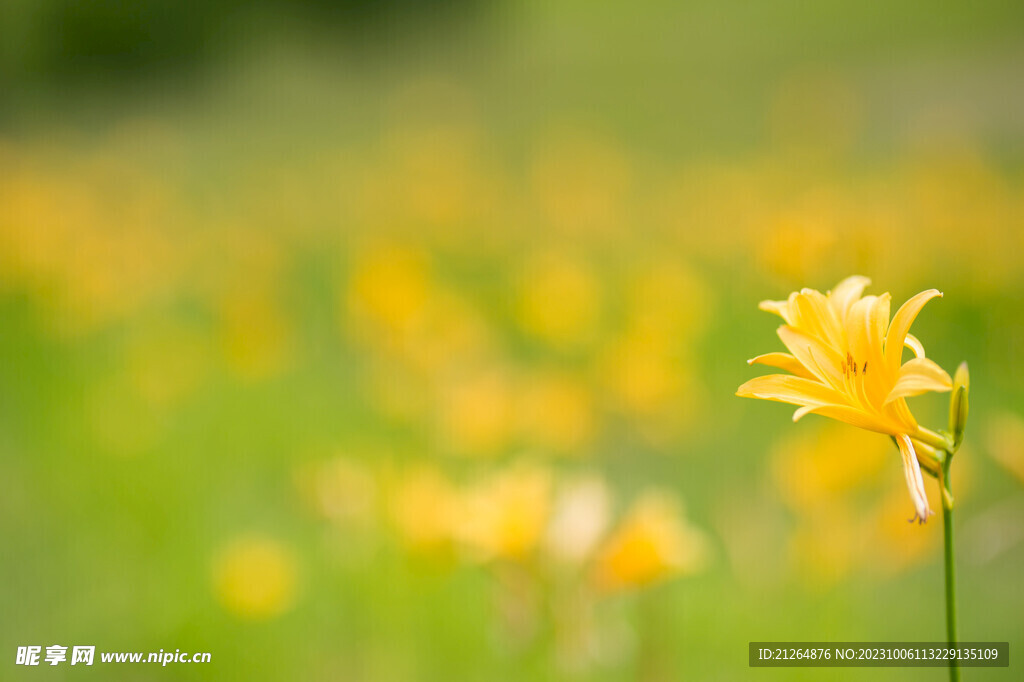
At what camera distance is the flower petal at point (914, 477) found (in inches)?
18.1

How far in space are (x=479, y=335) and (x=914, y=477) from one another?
144 cm

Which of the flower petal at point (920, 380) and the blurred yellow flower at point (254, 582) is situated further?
the blurred yellow flower at point (254, 582)

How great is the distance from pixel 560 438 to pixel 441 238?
1.18m

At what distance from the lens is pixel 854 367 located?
0.54 metres

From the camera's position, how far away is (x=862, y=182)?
8.79 feet

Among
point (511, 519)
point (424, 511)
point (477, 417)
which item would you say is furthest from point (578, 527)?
point (477, 417)

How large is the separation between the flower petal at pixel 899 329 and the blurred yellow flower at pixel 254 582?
3.11ft

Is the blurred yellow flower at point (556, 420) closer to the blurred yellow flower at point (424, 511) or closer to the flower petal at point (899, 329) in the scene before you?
the blurred yellow flower at point (424, 511)

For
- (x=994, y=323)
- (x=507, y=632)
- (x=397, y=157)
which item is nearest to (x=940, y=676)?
(x=507, y=632)

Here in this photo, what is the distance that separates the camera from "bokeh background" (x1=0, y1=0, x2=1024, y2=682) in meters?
1.13

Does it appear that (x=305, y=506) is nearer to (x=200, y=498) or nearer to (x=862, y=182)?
(x=200, y=498)

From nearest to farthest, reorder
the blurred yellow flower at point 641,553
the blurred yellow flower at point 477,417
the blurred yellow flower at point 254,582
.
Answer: the blurred yellow flower at point 641,553, the blurred yellow flower at point 254,582, the blurred yellow flower at point 477,417

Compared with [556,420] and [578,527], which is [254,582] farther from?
[556,420]
